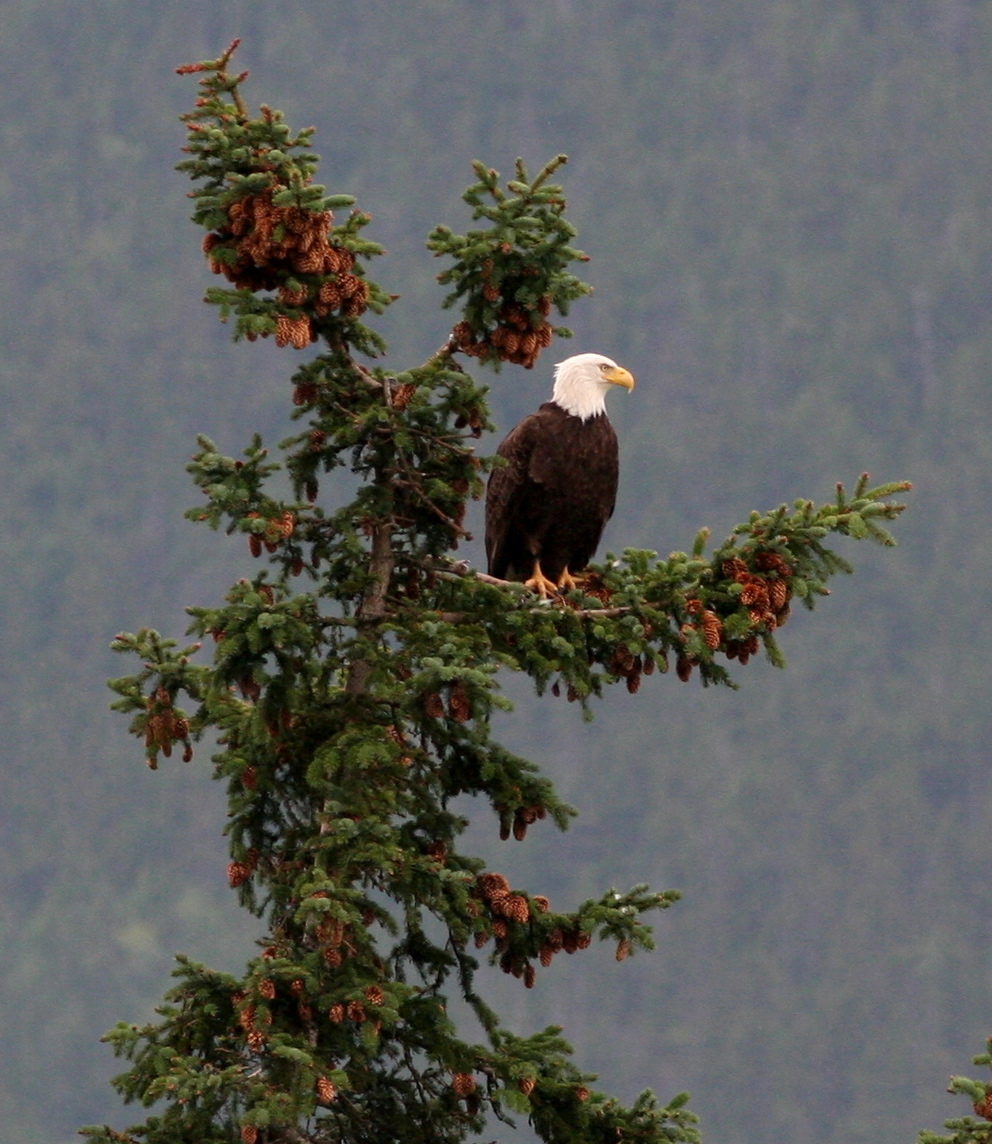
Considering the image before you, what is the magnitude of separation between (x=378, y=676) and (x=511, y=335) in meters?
1.48

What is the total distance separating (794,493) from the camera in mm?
184375

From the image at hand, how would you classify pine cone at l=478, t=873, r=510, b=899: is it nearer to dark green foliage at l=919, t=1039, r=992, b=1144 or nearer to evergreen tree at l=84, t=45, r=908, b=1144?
evergreen tree at l=84, t=45, r=908, b=1144

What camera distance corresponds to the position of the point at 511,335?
10.8 metres

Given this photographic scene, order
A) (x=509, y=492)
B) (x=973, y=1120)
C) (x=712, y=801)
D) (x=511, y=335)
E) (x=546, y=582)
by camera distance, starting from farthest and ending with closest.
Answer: (x=712, y=801), (x=509, y=492), (x=546, y=582), (x=511, y=335), (x=973, y=1120)

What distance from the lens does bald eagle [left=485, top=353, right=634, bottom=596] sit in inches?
555

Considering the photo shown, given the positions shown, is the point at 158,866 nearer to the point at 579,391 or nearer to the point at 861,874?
the point at 861,874

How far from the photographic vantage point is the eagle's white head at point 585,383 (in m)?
14.2

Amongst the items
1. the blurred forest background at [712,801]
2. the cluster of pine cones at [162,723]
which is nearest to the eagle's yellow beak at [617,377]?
the cluster of pine cones at [162,723]

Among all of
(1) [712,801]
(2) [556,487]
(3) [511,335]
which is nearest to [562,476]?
(2) [556,487]

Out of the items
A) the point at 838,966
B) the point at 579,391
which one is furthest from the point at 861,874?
the point at 579,391

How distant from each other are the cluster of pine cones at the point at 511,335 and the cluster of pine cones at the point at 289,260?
481 mm

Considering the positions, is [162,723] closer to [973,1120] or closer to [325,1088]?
[325,1088]

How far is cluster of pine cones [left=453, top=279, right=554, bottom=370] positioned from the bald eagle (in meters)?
3.06

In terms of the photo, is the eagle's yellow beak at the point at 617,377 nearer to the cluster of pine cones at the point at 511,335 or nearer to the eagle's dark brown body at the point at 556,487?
the eagle's dark brown body at the point at 556,487
